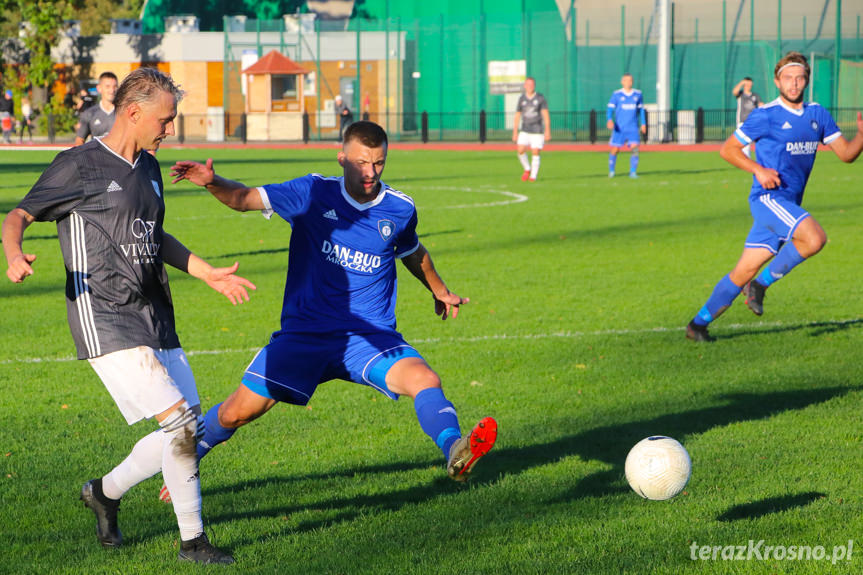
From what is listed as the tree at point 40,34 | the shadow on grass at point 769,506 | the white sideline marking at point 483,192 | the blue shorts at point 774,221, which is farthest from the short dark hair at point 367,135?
the tree at point 40,34

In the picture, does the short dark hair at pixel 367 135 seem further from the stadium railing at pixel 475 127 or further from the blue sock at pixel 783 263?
the stadium railing at pixel 475 127

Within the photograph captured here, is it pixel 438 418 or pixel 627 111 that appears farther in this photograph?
pixel 627 111

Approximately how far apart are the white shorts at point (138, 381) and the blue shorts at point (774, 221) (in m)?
5.65

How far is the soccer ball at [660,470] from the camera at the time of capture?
471cm

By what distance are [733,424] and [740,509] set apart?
1482mm

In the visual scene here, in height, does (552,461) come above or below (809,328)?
below

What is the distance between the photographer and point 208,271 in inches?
167

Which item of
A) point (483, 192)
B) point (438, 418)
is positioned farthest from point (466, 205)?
point (438, 418)

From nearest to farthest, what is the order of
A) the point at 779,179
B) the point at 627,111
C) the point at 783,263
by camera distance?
1. the point at 779,179
2. the point at 783,263
3. the point at 627,111


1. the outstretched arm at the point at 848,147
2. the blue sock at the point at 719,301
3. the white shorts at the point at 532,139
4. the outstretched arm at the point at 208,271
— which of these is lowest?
the blue sock at the point at 719,301

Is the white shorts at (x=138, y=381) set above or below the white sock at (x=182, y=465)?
above

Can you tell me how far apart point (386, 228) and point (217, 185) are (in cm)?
76

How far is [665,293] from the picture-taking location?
36.2 feet

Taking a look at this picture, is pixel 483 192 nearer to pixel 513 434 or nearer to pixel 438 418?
pixel 513 434
